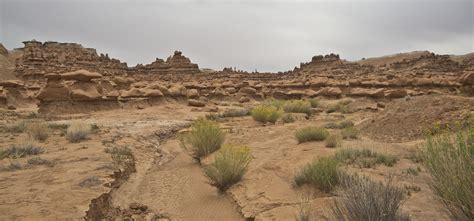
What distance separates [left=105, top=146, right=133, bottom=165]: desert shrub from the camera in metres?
8.35

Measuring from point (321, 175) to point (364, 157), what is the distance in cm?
195

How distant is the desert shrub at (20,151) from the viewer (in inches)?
332

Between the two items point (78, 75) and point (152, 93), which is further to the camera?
point (152, 93)

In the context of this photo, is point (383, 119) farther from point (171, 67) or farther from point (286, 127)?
point (171, 67)

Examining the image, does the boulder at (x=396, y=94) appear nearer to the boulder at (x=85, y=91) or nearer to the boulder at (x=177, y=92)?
the boulder at (x=177, y=92)

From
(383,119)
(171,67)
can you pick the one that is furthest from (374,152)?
(171,67)

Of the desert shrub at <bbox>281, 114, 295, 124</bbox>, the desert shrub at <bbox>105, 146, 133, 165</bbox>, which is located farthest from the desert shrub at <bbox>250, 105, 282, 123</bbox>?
the desert shrub at <bbox>105, 146, 133, 165</bbox>

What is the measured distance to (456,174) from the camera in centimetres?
327

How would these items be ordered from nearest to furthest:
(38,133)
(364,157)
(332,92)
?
(364,157) < (38,133) < (332,92)

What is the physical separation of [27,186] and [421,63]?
61378mm

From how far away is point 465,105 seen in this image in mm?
10305

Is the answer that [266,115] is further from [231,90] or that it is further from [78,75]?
[231,90]

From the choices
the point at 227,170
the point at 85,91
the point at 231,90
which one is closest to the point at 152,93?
the point at 85,91

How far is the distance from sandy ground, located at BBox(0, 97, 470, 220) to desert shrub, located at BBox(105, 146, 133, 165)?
185 mm
